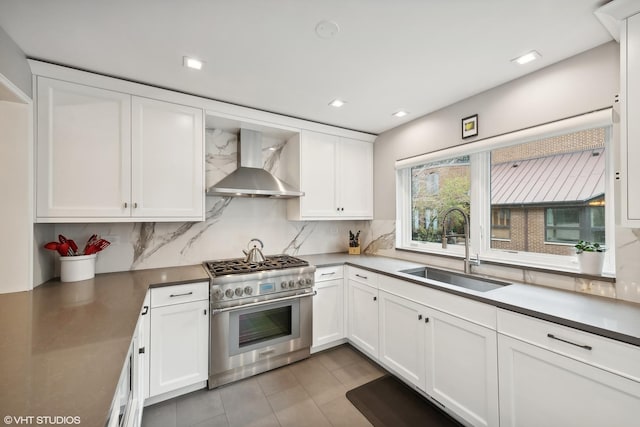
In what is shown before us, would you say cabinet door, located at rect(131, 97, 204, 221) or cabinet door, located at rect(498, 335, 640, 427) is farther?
cabinet door, located at rect(131, 97, 204, 221)

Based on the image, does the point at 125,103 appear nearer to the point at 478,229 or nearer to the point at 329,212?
the point at 329,212

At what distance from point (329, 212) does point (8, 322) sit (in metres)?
2.42

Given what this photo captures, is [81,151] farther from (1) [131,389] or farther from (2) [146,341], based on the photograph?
(1) [131,389]

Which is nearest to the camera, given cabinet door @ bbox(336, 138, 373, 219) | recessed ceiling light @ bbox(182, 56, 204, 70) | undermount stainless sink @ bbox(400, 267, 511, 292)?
recessed ceiling light @ bbox(182, 56, 204, 70)

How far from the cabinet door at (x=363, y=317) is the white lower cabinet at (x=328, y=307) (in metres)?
0.10

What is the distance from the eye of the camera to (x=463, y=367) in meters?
1.71

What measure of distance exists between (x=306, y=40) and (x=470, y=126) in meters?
1.55

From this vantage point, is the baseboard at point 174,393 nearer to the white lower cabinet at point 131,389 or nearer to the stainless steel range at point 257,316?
the stainless steel range at point 257,316

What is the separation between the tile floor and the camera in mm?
1825

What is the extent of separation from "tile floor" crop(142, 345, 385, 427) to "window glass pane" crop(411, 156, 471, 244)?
144 cm

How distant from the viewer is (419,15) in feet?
4.49

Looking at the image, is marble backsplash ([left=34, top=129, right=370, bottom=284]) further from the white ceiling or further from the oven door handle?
the white ceiling

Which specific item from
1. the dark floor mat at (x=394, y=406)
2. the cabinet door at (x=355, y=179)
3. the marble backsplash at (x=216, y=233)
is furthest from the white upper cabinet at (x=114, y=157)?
the dark floor mat at (x=394, y=406)

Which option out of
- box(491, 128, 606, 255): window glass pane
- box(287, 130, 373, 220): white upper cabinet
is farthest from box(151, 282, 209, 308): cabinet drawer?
box(491, 128, 606, 255): window glass pane
